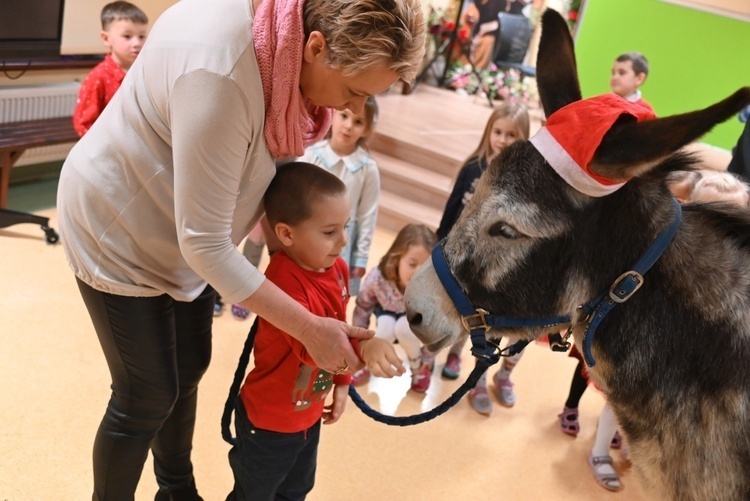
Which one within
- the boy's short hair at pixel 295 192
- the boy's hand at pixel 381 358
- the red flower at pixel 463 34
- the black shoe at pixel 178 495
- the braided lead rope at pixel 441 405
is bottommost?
the black shoe at pixel 178 495

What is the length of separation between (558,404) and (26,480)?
8.35 ft

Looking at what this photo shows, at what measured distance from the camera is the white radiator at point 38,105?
4594 millimetres

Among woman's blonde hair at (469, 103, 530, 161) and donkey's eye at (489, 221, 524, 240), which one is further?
woman's blonde hair at (469, 103, 530, 161)

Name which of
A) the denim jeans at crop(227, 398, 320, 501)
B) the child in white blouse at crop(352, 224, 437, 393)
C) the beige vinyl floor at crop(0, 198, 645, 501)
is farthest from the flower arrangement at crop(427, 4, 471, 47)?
the denim jeans at crop(227, 398, 320, 501)

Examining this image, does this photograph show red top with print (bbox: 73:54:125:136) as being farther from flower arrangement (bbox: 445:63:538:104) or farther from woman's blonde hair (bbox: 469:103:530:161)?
flower arrangement (bbox: 445:63:538:104)

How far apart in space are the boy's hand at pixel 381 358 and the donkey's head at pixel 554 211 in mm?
83

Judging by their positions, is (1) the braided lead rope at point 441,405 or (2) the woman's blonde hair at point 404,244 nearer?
(1) the braided lead rope at point 441,405

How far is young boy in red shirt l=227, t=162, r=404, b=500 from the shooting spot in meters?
1.63

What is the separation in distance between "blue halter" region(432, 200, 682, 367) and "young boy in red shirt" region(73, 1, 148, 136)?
8.55 ft

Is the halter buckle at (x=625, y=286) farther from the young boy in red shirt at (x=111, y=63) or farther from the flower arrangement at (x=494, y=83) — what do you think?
the flower arrangement at (x=494, y=83)

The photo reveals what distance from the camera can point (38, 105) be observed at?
15.8ft

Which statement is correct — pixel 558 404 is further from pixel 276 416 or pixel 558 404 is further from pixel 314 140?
pixel 314 140

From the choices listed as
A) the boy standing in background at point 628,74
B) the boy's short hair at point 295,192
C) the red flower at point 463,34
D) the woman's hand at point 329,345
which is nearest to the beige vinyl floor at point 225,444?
the woman's hand at point 329,345

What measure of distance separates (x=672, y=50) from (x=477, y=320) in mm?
6022
